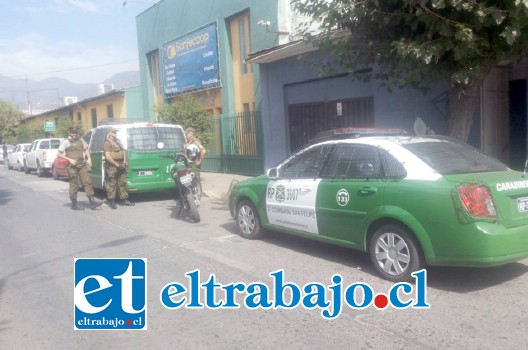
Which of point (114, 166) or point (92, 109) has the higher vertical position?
point (92, 109)

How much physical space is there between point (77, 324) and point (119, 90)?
2335cm

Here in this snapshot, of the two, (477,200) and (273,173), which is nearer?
(477,200)

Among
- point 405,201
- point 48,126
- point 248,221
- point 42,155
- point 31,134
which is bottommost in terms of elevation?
point 248,221

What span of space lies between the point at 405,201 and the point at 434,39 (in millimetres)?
2894

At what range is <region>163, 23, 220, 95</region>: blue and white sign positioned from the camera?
18188 mm

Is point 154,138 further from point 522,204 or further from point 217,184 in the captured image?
point 522,204

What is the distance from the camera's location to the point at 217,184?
48.2 feet

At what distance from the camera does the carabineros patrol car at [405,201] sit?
4.91m

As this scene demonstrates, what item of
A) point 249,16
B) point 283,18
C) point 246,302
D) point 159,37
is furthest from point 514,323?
point 159,37

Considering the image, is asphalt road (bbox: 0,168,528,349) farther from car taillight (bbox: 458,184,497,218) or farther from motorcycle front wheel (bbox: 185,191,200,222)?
car taillight (bbox: 458,184,497,218)

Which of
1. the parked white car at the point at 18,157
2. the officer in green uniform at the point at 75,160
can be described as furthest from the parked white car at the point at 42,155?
the officer in green uniform at the point at 75,160

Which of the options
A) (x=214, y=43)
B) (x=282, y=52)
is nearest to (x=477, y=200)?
(x=282, y=52)

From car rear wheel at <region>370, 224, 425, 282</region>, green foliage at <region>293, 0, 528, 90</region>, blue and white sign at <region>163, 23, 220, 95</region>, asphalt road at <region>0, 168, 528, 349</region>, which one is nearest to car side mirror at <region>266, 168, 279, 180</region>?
asphalt road at <region>0, 168, 528, 349</region>

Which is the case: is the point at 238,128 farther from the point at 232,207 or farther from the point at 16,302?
the point at 16,302
